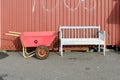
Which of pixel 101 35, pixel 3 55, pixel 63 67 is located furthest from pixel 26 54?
pixel 101 35

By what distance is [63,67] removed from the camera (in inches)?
371

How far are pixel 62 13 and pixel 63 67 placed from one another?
2.98m

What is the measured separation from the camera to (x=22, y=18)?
1191 centimetres

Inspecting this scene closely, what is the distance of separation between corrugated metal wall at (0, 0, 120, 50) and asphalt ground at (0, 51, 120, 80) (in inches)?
41.8

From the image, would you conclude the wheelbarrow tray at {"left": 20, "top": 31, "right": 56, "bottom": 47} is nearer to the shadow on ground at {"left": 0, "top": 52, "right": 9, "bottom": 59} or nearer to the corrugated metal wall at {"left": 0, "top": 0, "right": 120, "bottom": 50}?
the shadow on ground at {"left": 0, "top": 52, "right": 9, "bottom": 59}

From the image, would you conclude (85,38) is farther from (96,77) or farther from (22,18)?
(96,77)

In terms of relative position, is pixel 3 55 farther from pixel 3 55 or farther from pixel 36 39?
pixel 36 39

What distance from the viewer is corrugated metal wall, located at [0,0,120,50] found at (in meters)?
11.9

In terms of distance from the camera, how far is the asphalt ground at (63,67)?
27.6 feet

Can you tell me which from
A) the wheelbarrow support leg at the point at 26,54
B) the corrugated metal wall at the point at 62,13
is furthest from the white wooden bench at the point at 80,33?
the wheelbarrow support leg at the point at 26,54

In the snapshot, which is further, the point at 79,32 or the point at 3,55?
the point at 79,32

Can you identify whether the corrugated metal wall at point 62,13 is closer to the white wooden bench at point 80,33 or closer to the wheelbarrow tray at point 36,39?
the white wooden bench at point 80,33

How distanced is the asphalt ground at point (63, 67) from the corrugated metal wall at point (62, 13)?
1.06 metres

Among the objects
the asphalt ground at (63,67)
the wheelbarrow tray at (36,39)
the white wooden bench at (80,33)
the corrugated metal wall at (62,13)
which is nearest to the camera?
the asphalt ground at (63,67)
